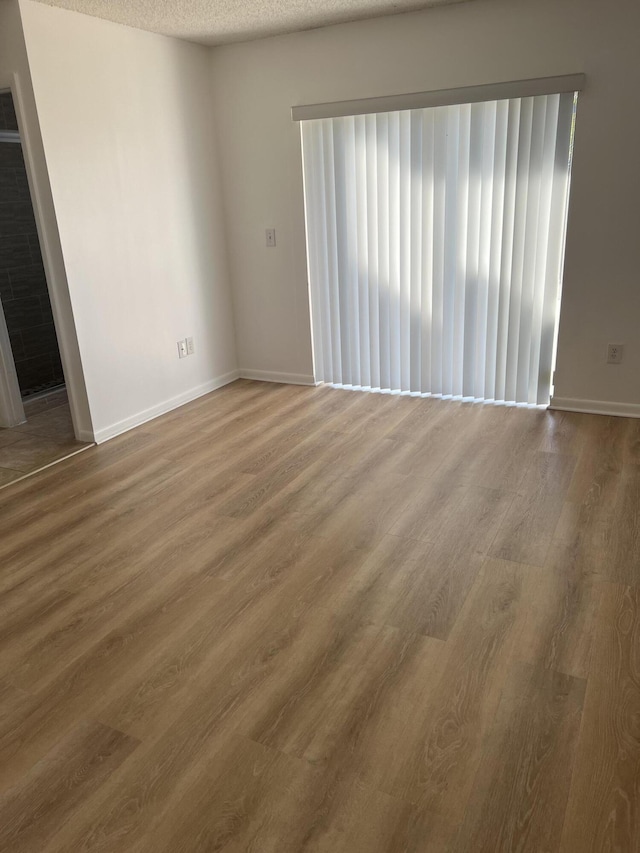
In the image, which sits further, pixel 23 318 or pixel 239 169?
pixel 23 318

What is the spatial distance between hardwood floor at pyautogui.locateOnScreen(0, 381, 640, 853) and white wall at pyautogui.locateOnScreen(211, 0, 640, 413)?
78cm

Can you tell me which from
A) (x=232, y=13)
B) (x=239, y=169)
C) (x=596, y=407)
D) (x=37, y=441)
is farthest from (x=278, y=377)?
(x=232, y=13)

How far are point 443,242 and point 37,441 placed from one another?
9.24 feet

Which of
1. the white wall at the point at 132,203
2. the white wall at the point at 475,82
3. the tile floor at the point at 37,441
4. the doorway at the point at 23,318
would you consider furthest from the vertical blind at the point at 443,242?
the doorway at the point at 23,318

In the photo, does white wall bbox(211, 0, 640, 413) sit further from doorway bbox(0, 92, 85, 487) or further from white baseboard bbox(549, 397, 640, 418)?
doorway bbox(0, 92, 85, 487)

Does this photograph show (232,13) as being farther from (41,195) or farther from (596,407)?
(596,407)

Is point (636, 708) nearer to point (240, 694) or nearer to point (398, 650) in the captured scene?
point (398, 650)

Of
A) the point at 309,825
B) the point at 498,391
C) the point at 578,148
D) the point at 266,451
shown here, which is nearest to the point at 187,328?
the point at 266,451

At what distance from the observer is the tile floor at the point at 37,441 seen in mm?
3639

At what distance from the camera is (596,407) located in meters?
3.95

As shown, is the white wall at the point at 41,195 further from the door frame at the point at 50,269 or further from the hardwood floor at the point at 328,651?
the hardwood floor at the point at 328,651

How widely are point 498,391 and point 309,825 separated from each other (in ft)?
10.4

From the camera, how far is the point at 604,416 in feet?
12.8

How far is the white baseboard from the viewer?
3869 mm
